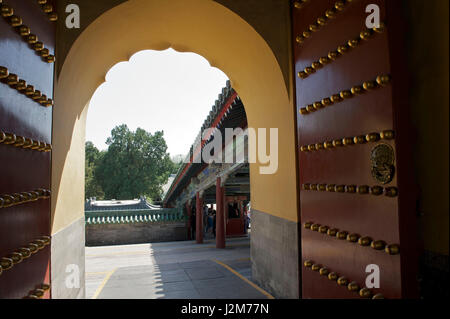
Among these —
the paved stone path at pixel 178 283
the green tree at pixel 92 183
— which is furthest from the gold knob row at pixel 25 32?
the green tree at pixel 92 183

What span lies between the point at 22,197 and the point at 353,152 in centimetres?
163

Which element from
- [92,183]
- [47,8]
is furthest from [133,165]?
[47,8]

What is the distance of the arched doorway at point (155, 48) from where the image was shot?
8.54ft

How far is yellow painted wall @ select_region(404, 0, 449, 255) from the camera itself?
3.78ft

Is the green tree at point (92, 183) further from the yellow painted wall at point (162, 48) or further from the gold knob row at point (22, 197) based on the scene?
the gold knob row at point (22, 197)

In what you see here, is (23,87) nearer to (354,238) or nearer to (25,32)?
(25,32)

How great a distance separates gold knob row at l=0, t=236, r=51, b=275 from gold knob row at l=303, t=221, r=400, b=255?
1523 millimetres

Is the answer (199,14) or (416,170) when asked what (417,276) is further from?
(199,14)

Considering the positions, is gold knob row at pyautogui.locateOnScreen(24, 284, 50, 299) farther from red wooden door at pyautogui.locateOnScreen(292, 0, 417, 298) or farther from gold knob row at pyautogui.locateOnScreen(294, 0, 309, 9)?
gold knob row at pyautogui.locateOnScreen(294, 0, 309, 9)


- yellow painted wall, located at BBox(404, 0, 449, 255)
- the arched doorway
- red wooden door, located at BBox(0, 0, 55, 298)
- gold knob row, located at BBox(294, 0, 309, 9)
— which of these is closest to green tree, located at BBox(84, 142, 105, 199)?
the arched doorway

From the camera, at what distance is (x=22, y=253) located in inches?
58.0

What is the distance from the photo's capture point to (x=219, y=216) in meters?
10.1

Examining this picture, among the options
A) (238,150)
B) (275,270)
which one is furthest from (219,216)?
(275,270)
